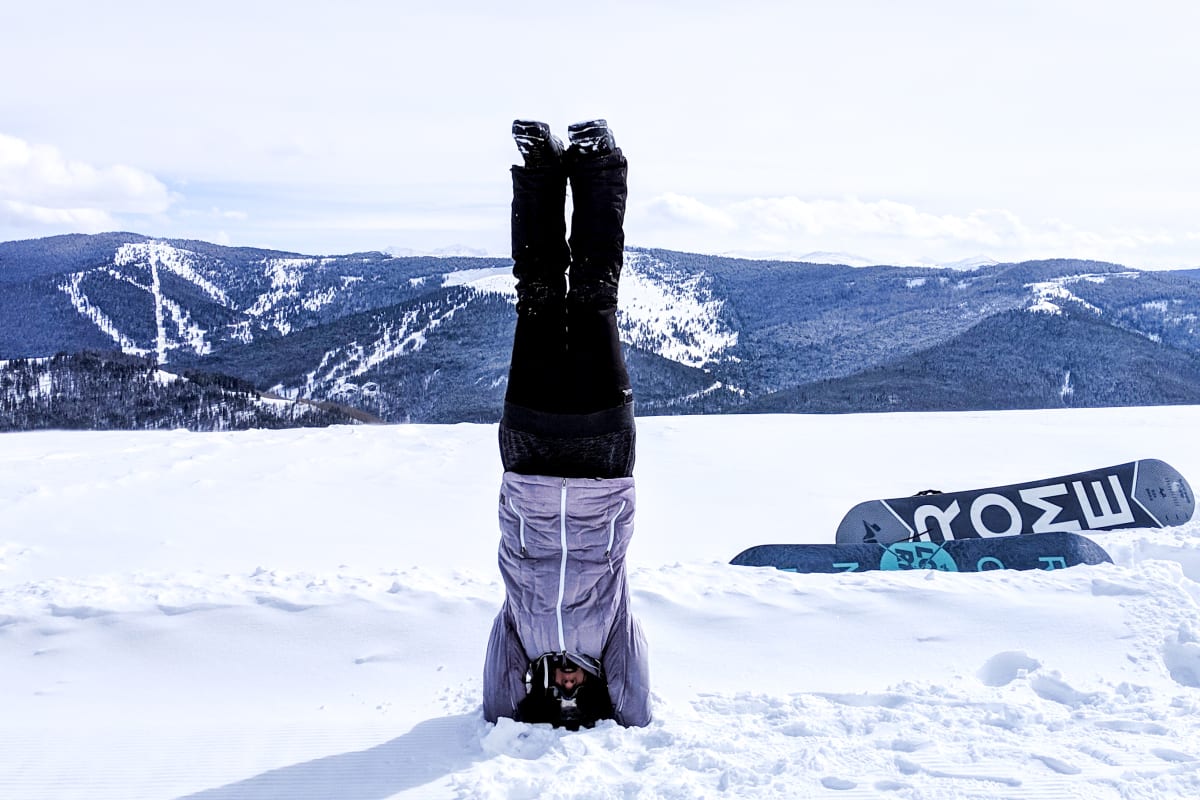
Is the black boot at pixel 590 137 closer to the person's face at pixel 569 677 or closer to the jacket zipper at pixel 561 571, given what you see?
the jacket zipper at pixel 561 571

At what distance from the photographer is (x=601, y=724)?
3.40m

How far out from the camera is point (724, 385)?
95375mm

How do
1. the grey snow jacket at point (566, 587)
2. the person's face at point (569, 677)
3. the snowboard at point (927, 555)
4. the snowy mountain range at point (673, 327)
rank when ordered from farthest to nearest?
the snowy mountain range at point (673, 327), the snowboard at point (927, 555), the person's face at point (569, 677), the grey snow jacket at point (566, 587)

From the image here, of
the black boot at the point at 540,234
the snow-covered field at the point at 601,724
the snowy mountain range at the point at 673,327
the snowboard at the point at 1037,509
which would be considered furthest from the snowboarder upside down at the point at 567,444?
the snowy mountain range at the point at 673,327

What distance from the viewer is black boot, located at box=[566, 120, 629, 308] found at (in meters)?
3.16

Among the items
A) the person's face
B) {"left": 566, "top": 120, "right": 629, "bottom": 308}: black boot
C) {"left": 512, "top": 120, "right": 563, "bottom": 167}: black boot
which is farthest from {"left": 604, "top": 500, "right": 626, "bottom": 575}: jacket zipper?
{"left": 512, "top": 120, "right": 563, "bottom": 167}: black boot

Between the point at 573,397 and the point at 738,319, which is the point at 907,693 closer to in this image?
the point at 573,397

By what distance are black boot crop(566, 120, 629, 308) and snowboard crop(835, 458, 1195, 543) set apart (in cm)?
575

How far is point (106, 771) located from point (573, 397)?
2.39 metres

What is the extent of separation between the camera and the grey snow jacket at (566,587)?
3262 millimetres

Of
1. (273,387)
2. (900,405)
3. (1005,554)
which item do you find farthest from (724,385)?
(1005,554)

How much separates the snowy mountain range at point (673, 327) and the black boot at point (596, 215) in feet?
187

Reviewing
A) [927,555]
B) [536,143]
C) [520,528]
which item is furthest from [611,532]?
[927,555]

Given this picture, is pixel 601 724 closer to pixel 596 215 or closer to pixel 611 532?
pixel 611 532
